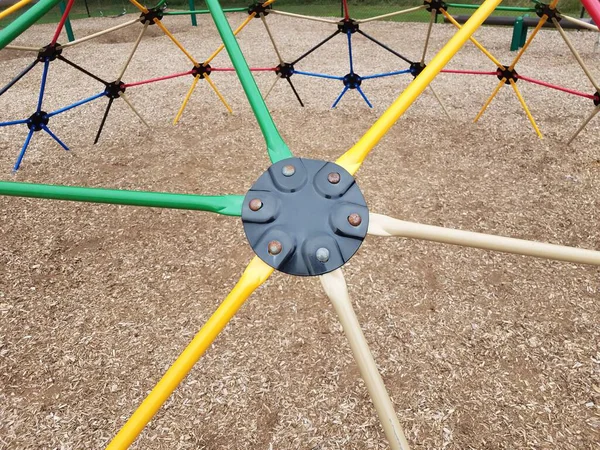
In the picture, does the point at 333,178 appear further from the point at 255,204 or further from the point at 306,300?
the point at 306,300

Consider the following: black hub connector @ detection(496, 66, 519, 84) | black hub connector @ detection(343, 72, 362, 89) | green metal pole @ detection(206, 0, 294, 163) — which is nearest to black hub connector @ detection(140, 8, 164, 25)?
black hub connector @ detection(343, 72, 362, 89)

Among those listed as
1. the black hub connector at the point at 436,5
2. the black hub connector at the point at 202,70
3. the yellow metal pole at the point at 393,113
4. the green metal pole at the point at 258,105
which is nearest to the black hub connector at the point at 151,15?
the black hub connector at the point at 202,70

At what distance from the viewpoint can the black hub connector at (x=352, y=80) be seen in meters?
4.19

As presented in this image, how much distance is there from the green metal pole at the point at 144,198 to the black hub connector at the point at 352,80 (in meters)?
3.27

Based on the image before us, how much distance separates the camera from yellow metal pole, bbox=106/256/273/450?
0.94 metres

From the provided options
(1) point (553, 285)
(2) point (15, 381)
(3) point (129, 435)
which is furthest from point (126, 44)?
(3) point (129, 435)

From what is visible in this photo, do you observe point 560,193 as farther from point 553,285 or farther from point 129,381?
point 129,381

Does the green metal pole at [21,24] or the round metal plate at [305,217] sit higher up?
the green metal pole at [21,24]

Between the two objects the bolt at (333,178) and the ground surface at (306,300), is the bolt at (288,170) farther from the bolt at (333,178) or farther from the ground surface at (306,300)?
the ground surface at (306,300)

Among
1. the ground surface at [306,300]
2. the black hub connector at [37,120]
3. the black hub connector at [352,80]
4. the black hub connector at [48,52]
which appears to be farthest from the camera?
the black hub connector at [352,80]

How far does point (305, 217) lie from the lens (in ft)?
3.67

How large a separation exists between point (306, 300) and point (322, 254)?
1480mm

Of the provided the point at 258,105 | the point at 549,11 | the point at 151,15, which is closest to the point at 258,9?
the point at 151,15

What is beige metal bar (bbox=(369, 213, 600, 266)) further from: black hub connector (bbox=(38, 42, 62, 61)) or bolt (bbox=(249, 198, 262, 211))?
black hub connector (bbox=(38, 42, 62, 61))
